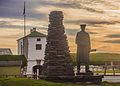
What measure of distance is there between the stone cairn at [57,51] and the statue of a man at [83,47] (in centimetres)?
89

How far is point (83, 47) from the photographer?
1345 inches

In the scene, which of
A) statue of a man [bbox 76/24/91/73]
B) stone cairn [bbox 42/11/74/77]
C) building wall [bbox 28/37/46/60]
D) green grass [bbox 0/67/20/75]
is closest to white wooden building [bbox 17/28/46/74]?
building wall [bbox 28/37/46/60]

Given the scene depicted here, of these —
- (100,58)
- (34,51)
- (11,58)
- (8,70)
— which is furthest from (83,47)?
(100,58)

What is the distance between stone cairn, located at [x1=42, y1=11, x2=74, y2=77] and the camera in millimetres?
33531

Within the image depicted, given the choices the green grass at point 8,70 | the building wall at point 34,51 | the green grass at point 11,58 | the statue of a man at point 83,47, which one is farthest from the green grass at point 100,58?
the statue of a man at point 83,47

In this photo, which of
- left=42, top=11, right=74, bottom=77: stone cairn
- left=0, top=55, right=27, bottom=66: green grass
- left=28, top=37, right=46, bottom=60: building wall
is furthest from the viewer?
left=28, top=37, right=46, bottom=60: building wall

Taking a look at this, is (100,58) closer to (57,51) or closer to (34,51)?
(34,51)

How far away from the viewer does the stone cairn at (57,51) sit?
3353cm

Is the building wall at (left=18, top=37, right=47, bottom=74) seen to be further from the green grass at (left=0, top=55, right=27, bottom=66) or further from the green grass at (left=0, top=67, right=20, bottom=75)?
the green grass at (left=0, top=67, right=20, bottom=75)

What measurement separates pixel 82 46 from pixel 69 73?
8.09 ft

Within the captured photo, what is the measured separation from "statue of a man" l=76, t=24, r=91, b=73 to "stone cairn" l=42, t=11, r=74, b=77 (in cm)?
89

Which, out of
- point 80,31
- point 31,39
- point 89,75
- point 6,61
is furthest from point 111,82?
point 31,39

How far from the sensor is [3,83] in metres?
29.5

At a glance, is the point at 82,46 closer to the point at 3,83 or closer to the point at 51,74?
the point at 51,74
